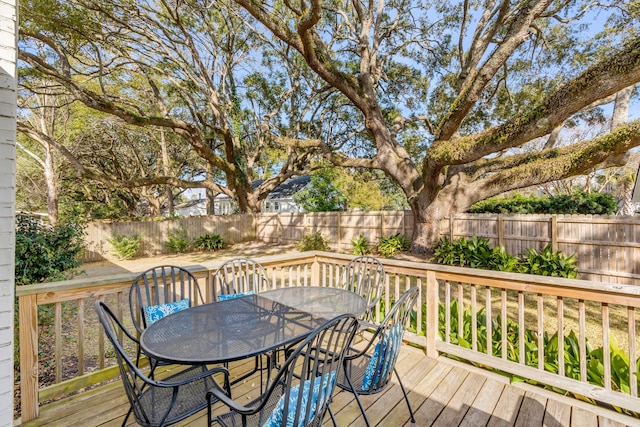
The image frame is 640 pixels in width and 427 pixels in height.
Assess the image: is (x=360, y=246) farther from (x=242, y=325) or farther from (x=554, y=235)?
(x=242, y=325)

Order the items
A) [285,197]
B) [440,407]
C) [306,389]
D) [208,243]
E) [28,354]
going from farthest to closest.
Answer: [285,197], [208,243], [440,407], [28,354], [306,389]

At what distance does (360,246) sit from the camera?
9.38 metres

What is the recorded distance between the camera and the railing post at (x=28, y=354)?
6.11 ft

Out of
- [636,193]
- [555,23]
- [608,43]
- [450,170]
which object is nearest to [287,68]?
[450,170]

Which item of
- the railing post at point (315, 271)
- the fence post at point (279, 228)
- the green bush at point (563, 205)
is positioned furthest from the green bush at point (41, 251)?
the green bush at point (563, 205)

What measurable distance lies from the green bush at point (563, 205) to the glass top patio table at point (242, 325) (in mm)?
10088

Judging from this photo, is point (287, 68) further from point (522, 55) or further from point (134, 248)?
point (134, 248)

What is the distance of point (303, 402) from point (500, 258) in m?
6.51

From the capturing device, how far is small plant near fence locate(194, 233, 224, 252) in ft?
38.0

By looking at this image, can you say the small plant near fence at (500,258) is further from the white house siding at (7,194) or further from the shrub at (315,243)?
the white house siding at (7,194)

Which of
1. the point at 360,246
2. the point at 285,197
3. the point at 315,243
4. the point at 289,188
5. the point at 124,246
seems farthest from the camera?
the point at 289,188

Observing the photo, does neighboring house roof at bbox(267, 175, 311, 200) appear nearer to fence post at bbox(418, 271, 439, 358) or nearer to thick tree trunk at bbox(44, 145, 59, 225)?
thick tree trunk at bbox(44, 145, 59, 225)

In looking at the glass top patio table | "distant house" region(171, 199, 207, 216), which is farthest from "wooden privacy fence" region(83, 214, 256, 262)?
"distant house" region(171, 199, 207, 216)

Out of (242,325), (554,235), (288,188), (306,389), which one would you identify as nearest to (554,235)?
(554,235)
